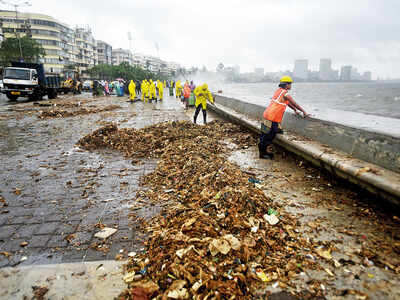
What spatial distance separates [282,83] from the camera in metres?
5.39

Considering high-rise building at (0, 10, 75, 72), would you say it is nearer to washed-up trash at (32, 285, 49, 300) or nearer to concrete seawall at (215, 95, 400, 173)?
concrete seawall at (215, 95, 400, 173)

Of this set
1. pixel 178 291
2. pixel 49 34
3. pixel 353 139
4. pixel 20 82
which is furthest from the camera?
pixel 49 34

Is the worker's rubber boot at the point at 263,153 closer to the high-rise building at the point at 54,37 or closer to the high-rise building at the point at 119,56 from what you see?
the high-rise building at the point at 54,37

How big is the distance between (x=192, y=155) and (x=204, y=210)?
2.38 meters

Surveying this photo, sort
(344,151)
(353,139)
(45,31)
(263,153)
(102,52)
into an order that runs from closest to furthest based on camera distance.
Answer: (353,139), (344,151), (263,153), (45,31), (102,52)

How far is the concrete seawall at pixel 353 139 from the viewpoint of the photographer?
355 centimetres

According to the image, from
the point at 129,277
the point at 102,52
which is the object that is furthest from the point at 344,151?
the point at 102,52

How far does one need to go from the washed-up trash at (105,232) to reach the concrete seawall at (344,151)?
3344 millimetres

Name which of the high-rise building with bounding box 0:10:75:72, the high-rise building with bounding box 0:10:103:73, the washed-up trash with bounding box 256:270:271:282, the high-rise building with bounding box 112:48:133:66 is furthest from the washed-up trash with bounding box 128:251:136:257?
the high-rise building with bounding box 112:48:133:66

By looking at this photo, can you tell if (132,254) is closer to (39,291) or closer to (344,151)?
(39,291)

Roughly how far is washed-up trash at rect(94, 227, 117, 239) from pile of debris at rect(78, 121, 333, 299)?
39 cm

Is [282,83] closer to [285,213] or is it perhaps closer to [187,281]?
[285,213]

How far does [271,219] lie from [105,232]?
6.52ft

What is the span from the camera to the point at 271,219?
3059mm
